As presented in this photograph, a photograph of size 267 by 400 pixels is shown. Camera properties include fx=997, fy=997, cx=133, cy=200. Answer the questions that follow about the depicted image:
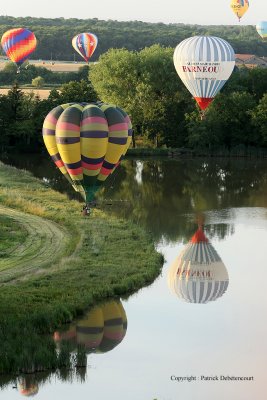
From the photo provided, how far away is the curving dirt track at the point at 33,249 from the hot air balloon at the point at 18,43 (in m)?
36.1

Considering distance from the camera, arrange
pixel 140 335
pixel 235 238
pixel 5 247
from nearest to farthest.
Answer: pixel 140 335 < pixel 5 247 < pixel 235 238

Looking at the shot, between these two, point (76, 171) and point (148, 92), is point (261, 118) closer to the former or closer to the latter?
point (148, 92)

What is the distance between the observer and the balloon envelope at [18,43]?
64.9 meters

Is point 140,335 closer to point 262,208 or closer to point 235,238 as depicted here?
point 235,238

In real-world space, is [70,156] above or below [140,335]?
above

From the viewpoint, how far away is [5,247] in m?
25.6

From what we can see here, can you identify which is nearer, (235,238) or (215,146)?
(235,238)

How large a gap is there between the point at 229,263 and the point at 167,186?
1448 centimetres

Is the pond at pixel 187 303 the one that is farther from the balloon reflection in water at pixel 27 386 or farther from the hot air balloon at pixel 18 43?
the hot air balloon at pixel 18 43

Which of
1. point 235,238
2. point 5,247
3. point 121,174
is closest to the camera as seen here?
point 5,247

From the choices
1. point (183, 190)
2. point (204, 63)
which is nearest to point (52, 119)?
point (183, 190)

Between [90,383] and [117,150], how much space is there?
43.2ft

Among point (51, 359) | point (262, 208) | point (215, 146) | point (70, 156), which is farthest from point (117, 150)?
point (215, 146)

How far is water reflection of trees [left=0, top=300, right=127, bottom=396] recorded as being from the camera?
56.7 feet
